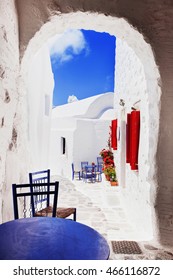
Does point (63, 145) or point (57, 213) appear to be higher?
point (63, 145)

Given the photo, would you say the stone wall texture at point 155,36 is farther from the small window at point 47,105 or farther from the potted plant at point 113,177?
the small window at point 47,105

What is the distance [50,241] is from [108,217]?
3.44m

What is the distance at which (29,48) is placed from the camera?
3.09 meters

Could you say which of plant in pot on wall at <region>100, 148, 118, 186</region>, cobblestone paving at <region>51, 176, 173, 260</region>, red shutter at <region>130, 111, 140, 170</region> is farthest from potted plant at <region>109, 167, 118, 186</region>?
red shutter at <region>130, 111, 140, 170</region>

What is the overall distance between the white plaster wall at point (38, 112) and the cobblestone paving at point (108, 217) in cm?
134

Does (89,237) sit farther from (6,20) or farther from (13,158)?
(6,20)

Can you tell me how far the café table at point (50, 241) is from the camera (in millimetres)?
1367

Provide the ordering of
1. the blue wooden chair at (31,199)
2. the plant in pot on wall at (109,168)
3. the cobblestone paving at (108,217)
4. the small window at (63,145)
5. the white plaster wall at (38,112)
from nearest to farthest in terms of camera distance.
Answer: the blue wooden chair at (31,199) < the cobblestone paving at (108,217) < the white plaster wall at (38,112) < the plant in pot on wall at (109,168) < the small window at (63,145)

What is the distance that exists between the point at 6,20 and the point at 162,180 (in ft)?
8.34

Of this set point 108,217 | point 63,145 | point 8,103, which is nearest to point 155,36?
point 8,103

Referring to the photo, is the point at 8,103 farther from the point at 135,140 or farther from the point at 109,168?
the point at 109,168

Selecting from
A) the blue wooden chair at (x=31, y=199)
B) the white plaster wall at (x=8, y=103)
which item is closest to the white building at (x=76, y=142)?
the blue wooden chair at (x=31, y=199)

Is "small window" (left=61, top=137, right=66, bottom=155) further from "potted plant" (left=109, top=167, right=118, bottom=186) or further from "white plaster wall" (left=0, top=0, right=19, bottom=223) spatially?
"white plaster wall" (left=0, top=0, right=19, bottom=223)

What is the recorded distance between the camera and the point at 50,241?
1.53m
